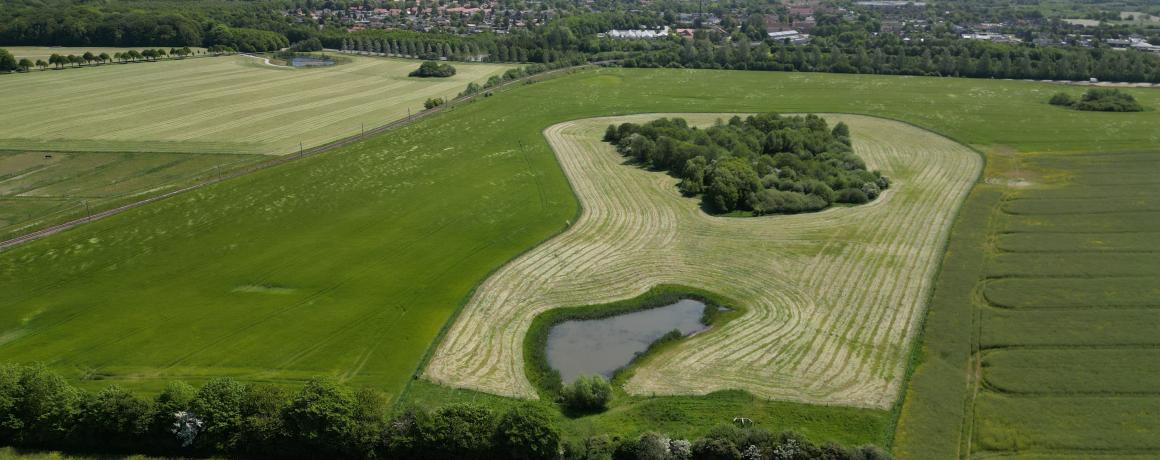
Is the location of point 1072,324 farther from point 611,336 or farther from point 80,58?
point 80,58

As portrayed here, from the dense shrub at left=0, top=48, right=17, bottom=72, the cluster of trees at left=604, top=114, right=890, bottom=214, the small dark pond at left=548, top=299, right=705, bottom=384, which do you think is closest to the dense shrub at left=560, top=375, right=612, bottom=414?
the small dark pond at left=548, top=299, right=705, bottom=384

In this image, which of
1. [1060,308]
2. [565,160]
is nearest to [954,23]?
[565,160]

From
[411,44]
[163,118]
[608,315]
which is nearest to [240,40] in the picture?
[411,44]

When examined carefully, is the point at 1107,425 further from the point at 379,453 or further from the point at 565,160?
the point at 565,160

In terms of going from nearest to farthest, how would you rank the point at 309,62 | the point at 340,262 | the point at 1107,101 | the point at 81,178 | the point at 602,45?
the point at 340,262 → the point at 81,178 → the point at 1107,101 → the point at 309,62 → the point at 602,45

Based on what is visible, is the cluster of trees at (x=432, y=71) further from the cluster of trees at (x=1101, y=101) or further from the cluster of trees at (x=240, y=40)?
the cluster of trees at (x=1101, y=101)

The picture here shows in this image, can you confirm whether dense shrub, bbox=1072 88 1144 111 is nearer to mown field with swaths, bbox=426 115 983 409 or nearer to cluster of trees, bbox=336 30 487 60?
mown field with swaths, bbox=426 115 983 409
